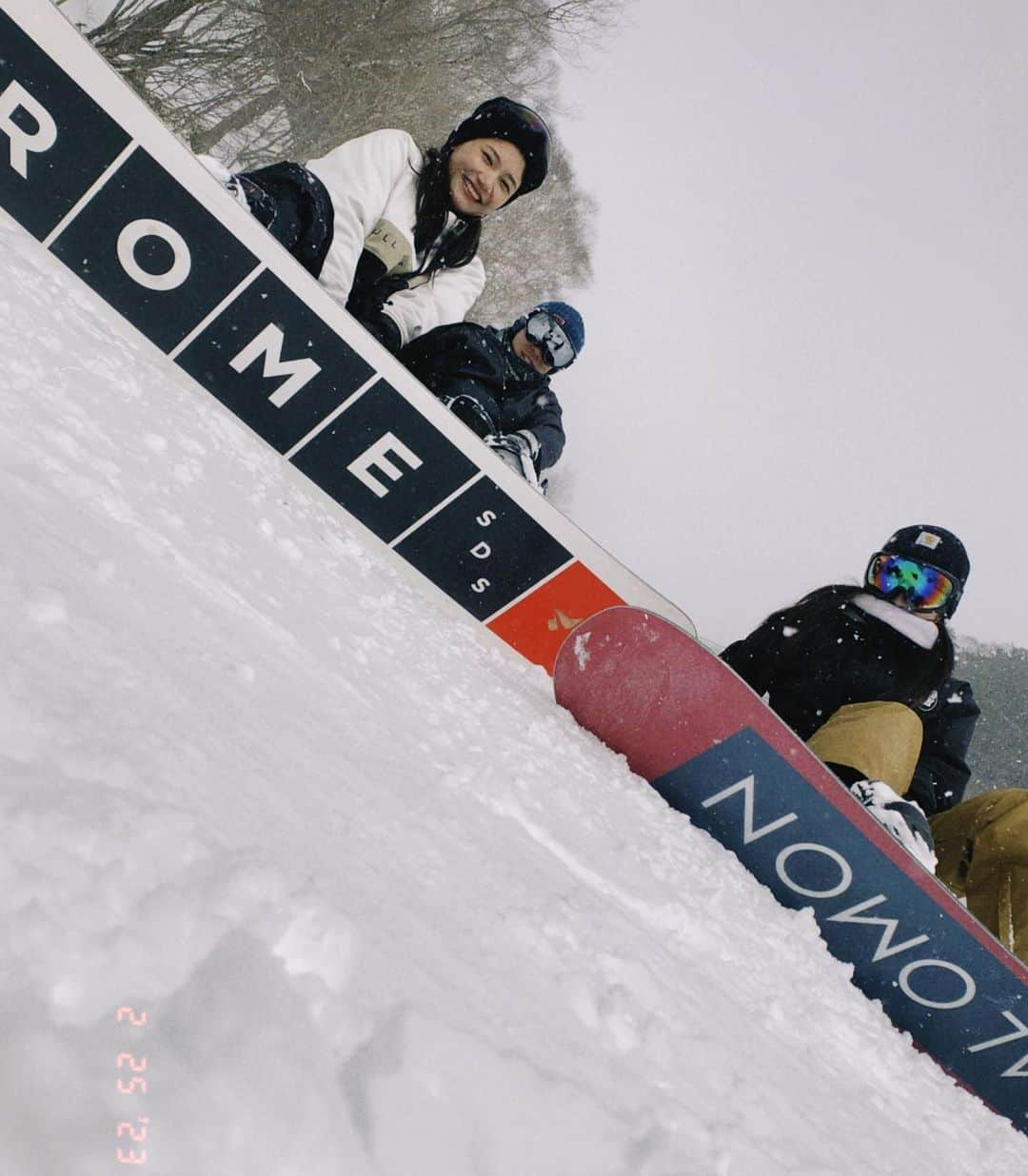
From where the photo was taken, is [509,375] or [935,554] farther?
[509,375]

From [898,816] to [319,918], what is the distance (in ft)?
5.12

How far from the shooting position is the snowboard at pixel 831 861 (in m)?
1.60

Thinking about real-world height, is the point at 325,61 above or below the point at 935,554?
above

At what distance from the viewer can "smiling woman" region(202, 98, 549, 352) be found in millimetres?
2107

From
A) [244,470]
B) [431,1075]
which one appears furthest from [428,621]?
[431,1075]

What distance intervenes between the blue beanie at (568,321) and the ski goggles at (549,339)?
20mm

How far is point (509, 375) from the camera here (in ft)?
10.9

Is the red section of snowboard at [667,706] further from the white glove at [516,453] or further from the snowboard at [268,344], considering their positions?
the white glove at [516,453]

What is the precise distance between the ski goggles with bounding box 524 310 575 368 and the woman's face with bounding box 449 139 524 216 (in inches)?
42.5

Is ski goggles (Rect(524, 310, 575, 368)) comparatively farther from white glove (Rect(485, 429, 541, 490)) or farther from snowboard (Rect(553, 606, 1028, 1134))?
snowboard (Rect(553, 606, 1028, 1134))

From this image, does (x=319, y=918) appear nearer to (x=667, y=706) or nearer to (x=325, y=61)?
(x=667, y=706)

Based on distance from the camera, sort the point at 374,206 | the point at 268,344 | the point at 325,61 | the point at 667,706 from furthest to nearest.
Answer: the point at 325,61
the point at 374,206
the point at 268,344
the point at 667,706
